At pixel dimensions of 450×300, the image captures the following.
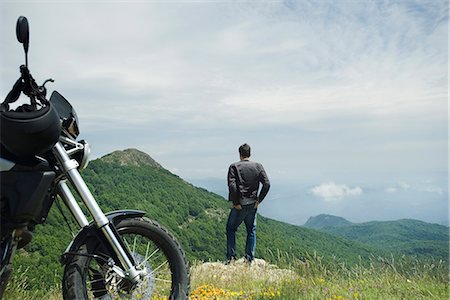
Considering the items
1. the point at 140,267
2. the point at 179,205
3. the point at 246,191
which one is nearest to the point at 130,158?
the point at 179,205

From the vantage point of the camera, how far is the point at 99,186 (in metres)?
118

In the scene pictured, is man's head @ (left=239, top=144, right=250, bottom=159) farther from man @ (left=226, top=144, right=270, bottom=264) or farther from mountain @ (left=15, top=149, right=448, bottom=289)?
mountain @ (left=15, top=149, right=448, bottom=289)

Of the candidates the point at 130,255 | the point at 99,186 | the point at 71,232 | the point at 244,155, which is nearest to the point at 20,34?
the point at 71,232

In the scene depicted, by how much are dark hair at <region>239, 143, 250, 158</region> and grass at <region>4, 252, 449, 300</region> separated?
3.27 meters

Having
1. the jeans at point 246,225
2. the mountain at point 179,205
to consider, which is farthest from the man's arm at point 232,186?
the mountain at point 179,205

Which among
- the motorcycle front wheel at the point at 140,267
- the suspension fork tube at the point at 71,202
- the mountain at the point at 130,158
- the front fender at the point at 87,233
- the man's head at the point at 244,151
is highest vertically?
the mountain at the point at 130,158

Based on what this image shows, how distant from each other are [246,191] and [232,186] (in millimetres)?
356

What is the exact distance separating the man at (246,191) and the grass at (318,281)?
8.35 feet

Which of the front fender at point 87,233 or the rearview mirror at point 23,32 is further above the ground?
the rearview mirror at point 23,32

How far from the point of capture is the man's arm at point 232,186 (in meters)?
9.81

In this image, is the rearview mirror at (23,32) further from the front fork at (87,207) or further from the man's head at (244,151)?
the man's head at (244,151)

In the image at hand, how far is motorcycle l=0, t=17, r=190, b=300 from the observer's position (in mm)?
2947

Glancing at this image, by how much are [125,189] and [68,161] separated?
120622mm

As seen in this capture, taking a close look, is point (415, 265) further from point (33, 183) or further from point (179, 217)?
point (179, 217)
